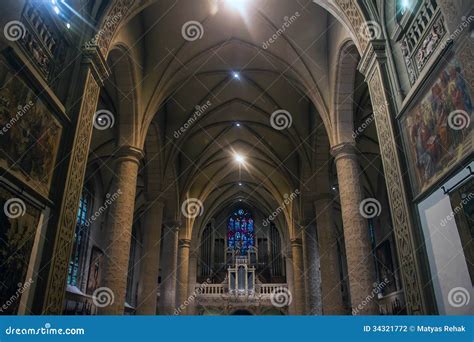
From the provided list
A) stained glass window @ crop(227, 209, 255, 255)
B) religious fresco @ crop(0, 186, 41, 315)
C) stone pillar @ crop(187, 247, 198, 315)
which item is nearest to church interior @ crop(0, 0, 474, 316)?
religious fresco @ crop(0, 186, 41, 315)

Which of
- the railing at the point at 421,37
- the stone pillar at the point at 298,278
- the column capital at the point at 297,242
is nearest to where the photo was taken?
the railing at the point at 421,37

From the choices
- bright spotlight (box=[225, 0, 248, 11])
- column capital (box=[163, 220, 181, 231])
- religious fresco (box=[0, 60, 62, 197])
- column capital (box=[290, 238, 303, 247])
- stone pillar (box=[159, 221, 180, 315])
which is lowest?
religious fresco (box=[0, 60, 62, 197])

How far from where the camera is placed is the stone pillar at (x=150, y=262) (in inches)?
480

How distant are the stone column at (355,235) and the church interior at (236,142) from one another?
0.05 meters

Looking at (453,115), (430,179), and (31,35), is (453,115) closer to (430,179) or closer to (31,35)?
(430,179)

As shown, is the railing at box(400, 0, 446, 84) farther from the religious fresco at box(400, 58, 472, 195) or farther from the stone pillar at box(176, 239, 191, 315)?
the stone pillar at box(176, 239, 191, 315)

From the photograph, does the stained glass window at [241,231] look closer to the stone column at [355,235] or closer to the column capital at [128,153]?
the column capital at [128,153]

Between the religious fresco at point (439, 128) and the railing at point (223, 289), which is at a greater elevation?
the railing at point (223, 289)

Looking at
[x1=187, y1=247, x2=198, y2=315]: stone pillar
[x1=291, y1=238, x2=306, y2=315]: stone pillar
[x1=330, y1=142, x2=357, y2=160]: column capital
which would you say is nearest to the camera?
[x1=330, y1=142, x2=357, y2=160]: column capital

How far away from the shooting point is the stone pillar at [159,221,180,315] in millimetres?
14883

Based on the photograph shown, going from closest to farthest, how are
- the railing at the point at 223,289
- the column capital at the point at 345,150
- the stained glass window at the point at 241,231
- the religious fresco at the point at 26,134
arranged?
the religious fresco at the point at 26,134 → the column capital at the point at 345,150 → the railing at the point at 223,289 → the stained glass window at the point at 241,231

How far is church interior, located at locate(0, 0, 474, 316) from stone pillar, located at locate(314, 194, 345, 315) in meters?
0.07

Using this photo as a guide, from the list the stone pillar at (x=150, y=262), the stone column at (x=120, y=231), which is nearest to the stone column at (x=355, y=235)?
the stone column at (x=120, y=231)

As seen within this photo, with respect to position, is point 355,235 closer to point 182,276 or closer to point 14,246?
point 14,246
